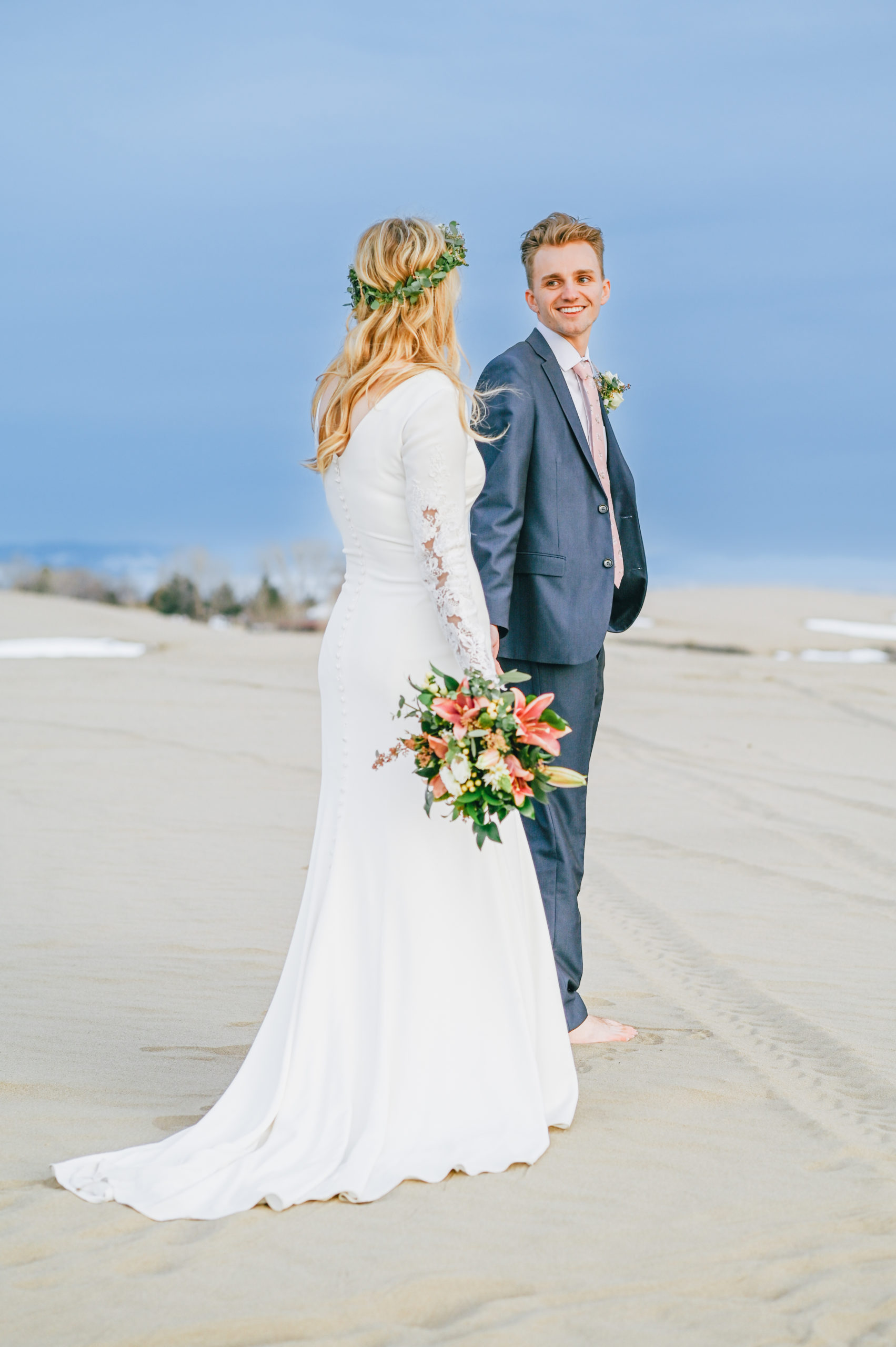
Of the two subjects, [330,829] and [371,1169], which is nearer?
[371,1169]

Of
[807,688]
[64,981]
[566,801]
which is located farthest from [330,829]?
[807,688]

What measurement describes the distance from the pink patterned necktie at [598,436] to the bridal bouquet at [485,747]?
1.21 meters

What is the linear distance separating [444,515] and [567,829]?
136cm

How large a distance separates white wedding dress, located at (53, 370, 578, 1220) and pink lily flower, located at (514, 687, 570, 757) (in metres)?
0.17

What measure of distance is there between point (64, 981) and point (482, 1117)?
236 cm

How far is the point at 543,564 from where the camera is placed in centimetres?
391

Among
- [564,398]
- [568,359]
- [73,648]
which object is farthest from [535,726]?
[73,648]

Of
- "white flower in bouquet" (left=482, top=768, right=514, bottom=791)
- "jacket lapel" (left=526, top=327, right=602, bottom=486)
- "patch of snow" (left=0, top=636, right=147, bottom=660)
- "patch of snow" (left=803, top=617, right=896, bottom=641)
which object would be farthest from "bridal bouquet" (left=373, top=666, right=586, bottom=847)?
"patch of snow" (left=803, top=617, right=896, bottom=641)

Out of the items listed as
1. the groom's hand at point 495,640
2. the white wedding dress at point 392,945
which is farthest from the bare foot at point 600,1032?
the groom's hand at point 495,640

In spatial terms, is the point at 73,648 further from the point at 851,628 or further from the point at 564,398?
the point at 564,398

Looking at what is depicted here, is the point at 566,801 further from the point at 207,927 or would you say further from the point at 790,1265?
the point at 207,927

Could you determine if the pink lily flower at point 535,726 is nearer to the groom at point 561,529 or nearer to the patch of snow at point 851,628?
the groom at point 561,529

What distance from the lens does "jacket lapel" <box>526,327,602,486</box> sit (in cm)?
402

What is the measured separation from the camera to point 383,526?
127 inches
